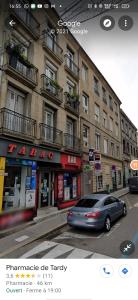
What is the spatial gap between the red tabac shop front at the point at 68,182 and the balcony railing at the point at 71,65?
20.4 ft

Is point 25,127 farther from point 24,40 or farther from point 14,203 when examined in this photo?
point 24,40

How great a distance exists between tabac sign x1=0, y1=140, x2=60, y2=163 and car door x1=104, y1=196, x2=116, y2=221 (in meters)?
3.67

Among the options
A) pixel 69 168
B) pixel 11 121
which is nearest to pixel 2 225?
pixel 11 121

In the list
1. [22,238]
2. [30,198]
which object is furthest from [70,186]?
[22,238]

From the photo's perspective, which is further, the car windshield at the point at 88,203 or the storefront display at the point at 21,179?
the storefront display at the point at 21,179

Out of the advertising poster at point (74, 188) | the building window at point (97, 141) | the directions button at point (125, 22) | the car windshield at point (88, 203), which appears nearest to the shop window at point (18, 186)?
the car windshield at point (88, 203)

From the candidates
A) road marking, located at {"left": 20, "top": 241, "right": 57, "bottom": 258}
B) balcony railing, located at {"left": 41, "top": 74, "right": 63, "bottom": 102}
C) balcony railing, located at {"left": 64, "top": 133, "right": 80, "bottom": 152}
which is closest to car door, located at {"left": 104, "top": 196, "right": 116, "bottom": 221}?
road marking, located at {"left": 20, "top": 241, "right": 57, "bottom": 258}

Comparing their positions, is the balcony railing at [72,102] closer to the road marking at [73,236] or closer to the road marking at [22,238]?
the road marking at [73,236]

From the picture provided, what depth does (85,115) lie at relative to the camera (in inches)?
576

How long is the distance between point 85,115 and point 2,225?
33.9 feet

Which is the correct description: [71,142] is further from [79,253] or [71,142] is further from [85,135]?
[79,253]

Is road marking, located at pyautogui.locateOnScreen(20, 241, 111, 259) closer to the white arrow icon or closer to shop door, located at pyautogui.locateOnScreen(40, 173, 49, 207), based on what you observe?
shop door, located at pyautogui.locateOnScreen(40, 173, 49, 207)

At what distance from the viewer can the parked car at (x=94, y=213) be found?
6244 millimetres

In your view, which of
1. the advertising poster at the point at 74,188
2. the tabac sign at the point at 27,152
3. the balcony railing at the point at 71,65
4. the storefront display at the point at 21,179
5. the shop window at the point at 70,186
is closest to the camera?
the storefront display at the point at 21,179
